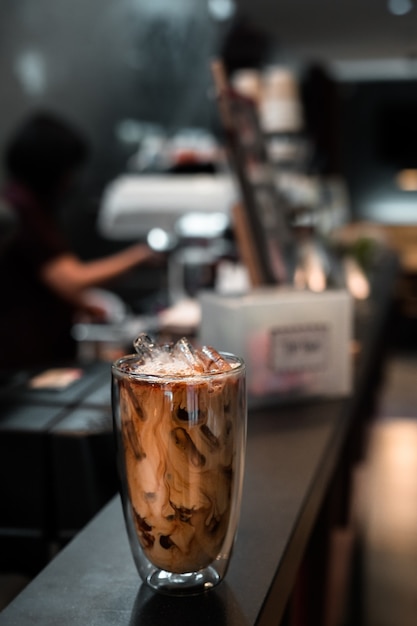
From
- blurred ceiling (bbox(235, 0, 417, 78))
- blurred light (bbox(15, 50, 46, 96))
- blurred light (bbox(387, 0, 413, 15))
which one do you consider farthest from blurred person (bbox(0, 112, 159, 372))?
blurred light (bbox(387, 0, 413, 15))

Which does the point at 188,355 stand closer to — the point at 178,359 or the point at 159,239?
the point at 178,359

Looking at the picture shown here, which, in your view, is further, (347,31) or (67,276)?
(347,31)

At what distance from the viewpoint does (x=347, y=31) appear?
8.53 metres

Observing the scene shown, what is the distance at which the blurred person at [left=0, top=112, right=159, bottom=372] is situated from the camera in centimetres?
291

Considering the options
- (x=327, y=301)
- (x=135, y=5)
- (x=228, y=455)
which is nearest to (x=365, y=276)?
(x=327, y=301)

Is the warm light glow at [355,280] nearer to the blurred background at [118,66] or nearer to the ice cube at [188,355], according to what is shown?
the ice cube at [188,355]

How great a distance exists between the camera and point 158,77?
5789 millimetres

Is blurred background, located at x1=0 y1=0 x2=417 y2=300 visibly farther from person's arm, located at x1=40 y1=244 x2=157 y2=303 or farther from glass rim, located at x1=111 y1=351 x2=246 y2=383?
glass rim, located at x1=111 y1=351 x2=246 y2=383

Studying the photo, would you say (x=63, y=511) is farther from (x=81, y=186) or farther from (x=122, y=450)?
(x=81, y=186)

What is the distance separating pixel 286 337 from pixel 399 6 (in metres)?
6.79

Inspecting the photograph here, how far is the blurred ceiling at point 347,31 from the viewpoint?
7.53 meters

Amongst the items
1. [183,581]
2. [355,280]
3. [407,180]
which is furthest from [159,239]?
[407,180]

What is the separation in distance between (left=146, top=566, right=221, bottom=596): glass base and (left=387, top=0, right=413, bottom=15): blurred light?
7268 mm

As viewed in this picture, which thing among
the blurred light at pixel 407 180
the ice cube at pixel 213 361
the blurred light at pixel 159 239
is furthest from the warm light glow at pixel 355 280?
the blurred light at pixel 407 180
